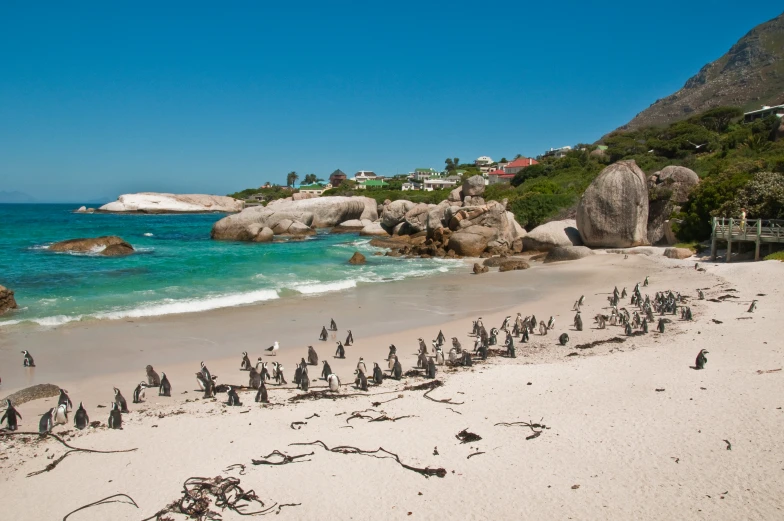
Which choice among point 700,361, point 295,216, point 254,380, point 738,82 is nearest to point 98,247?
point 295,216

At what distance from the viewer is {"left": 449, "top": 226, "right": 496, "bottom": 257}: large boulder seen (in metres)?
31.4

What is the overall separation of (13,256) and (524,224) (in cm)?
3312

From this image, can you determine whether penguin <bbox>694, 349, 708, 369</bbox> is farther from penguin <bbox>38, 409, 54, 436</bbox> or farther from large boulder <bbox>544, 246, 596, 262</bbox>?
large boulder <bbox>544, 246, 596, 262</bbox>

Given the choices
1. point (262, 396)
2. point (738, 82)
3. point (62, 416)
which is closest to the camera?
point (62, 416)

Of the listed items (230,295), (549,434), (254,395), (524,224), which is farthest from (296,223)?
(549,434)

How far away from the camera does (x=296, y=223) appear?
158 ft

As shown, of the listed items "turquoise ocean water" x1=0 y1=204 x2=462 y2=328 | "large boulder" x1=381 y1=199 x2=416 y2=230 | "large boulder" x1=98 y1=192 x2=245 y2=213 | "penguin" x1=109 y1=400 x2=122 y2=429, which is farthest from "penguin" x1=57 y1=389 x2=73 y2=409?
"large boulder" x1=98 y1=192 x2=245 y2=213

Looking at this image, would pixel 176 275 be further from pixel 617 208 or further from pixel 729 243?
pixel 729 243

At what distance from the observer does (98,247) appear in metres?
34.0

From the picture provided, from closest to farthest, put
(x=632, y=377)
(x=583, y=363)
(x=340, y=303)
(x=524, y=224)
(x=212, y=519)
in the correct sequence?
1. (x=212, y=519)
2. (x=632, y=377)
3. (x=583, y=363)
4. (x=340, y=303)
5. (x=524, y=224)

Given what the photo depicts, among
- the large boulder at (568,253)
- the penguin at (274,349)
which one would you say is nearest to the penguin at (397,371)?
the penguin at (274,349)

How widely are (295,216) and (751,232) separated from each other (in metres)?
37.9

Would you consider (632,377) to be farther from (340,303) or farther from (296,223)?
(296,223)

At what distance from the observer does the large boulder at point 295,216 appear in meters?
45.4
